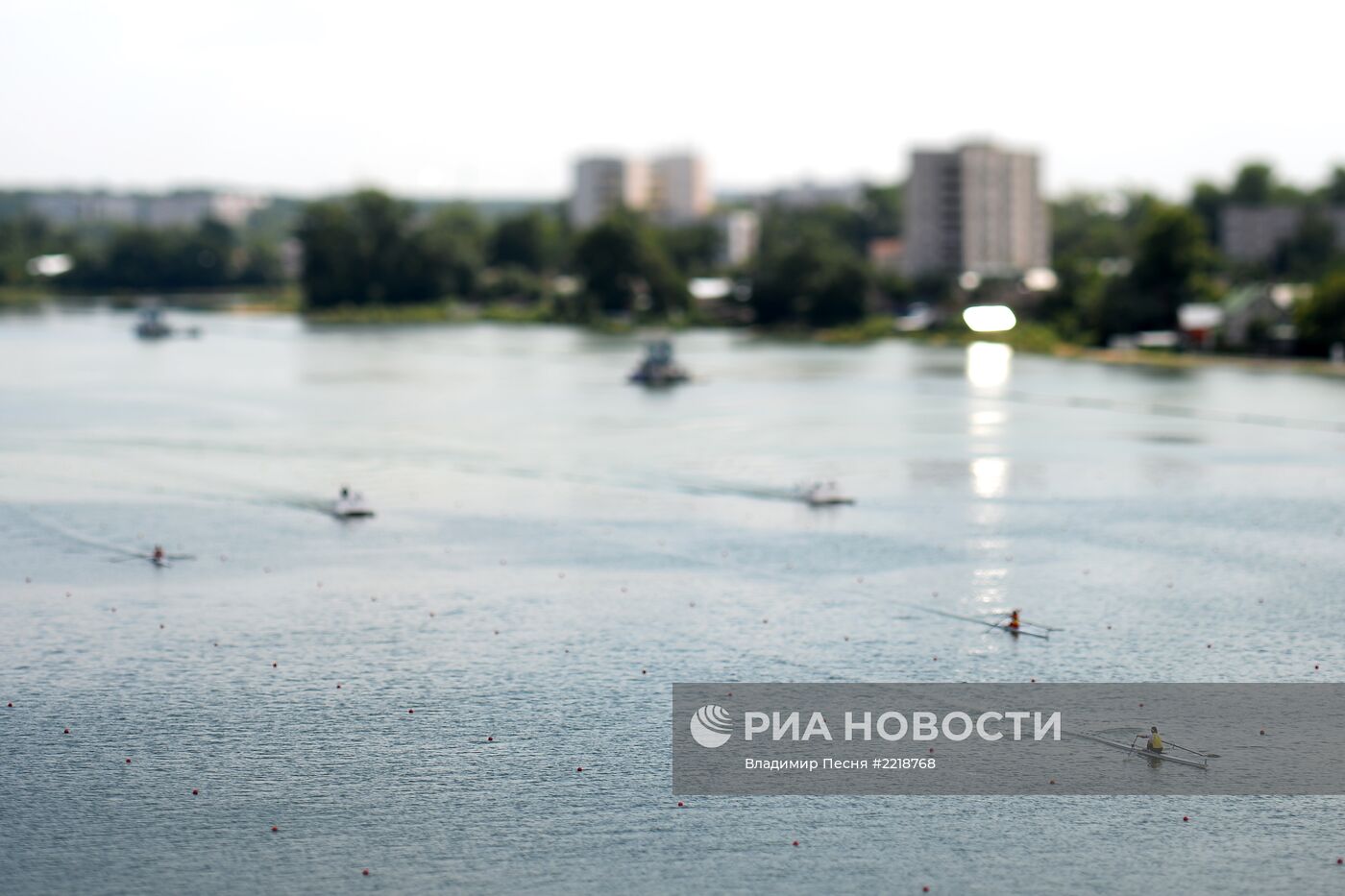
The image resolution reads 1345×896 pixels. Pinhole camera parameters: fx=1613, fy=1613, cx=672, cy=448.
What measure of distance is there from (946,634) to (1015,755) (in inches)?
413

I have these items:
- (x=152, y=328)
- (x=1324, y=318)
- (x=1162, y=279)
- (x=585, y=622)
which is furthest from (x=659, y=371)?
(x=152, y=328)

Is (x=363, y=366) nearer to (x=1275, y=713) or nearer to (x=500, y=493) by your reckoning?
(x=500, y=493)

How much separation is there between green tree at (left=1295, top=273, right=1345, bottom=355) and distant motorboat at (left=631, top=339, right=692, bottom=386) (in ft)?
184

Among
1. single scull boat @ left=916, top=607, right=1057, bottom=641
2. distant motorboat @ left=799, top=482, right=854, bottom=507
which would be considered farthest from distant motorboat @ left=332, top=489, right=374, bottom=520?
single scull boat @ left=916, top=607, right=1057, bottom=641

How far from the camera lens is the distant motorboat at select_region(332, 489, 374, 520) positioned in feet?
217

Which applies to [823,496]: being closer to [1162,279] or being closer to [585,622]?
[585,622]

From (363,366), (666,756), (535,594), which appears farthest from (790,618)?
(363,366)

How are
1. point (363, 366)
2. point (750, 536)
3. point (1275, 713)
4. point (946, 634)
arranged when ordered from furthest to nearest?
point (363, 366)
point (750, 536)
point (946, 634)
point (1275, 713)

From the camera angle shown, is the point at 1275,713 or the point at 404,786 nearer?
the point at 404,786

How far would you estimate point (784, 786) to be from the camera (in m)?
35.0

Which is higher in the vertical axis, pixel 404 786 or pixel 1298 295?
pixel 1298 295

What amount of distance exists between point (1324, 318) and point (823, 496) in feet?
295

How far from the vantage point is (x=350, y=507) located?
217 ft

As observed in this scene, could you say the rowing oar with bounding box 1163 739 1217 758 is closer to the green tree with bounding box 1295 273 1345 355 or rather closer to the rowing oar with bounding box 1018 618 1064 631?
the rowing oar with bounding box 1018 618 1064 631
